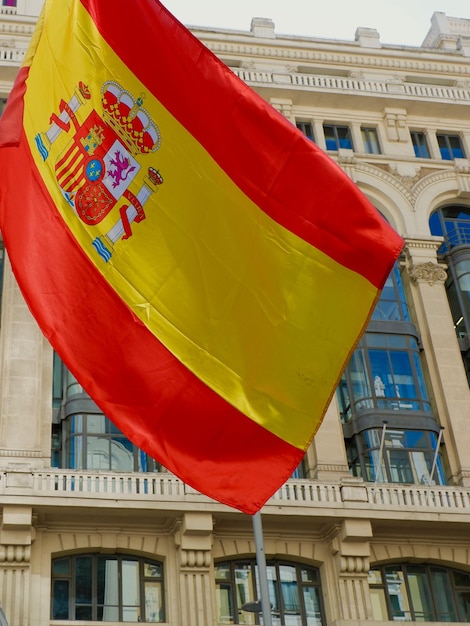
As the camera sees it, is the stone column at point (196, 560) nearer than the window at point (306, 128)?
Yes

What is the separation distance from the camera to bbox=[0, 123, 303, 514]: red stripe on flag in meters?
15.0

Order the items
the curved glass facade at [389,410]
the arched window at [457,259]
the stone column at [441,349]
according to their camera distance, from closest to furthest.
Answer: the curved glass facade at [389,410] → the stone column at [441,349] → the arched window at [457,259]

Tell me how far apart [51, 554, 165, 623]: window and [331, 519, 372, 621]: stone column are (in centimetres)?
586

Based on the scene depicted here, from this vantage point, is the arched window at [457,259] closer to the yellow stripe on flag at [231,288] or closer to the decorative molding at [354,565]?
the decorative molding at [354,565]

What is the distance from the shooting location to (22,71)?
1981 cm

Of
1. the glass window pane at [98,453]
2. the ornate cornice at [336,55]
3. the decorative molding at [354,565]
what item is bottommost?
the decorative molding at [354,565]

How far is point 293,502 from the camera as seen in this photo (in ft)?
106

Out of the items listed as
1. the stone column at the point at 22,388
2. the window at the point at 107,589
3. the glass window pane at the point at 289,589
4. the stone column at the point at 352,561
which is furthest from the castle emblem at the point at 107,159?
the glass window pane at the point at 289,589

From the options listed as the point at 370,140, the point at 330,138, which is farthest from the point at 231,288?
the point at 370,140

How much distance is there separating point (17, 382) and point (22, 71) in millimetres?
17027

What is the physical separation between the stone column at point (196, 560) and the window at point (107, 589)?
3.75ft

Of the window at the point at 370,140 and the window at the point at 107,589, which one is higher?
the window at the point at 370,140

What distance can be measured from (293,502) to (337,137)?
20045mm

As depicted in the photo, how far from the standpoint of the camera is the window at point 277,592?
3172 centimetres
